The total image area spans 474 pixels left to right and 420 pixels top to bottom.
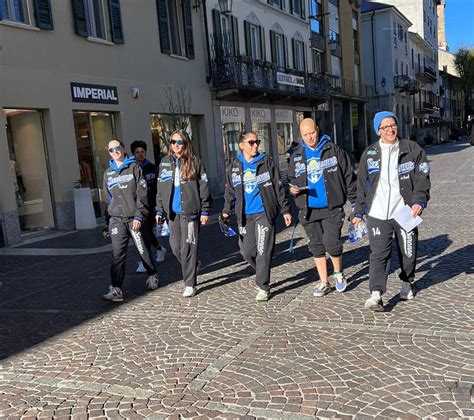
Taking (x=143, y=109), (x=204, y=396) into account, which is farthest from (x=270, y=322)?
(x=143, y=109)

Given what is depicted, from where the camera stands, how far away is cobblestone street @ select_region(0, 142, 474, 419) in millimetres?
3330

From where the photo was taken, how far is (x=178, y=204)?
5879 mm

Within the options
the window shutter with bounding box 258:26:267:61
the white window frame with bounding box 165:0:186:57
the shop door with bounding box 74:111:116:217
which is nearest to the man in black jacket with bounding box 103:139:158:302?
the shop door with bounding box 74:111:116:217

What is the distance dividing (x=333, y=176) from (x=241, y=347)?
2039 mm

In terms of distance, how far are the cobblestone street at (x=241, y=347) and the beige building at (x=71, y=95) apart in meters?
5.56

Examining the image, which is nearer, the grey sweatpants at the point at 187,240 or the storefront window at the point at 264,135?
the grey sweatpants at the point at 187,240

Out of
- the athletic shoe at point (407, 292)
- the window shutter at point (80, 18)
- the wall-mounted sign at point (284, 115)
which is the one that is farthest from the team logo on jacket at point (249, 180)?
the wall-mounted sign at point (284, 115)

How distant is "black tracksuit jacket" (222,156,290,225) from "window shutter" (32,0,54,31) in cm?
844

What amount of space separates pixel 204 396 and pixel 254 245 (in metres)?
2.42

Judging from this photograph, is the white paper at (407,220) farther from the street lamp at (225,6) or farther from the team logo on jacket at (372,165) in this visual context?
the street lamp at (225,6)

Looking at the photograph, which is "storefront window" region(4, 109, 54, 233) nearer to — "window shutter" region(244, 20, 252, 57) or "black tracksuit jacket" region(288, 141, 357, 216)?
"black tracksuit jacket" region(288, 141, 357, 216)

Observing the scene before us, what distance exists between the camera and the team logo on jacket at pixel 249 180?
5.57m

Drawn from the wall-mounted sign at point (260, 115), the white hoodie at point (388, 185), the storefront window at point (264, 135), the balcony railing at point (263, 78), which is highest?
the balcony railing at point (263, 78)

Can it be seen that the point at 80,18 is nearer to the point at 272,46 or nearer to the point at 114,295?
the point at 114,295
